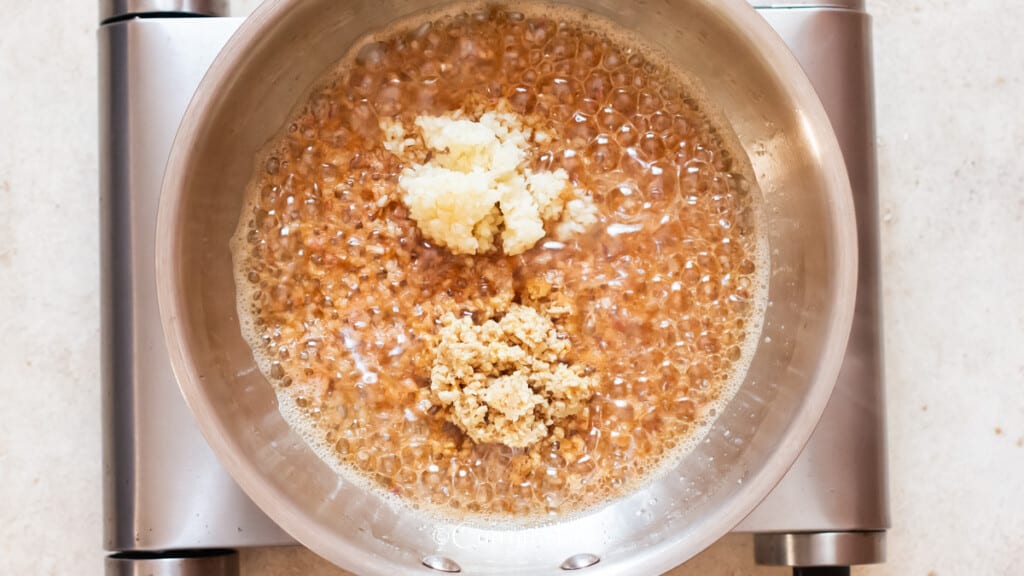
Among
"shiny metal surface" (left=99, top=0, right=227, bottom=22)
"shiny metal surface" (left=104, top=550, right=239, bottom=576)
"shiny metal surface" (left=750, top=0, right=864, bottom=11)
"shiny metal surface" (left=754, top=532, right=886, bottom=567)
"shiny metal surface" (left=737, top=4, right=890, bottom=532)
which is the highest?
"shiny metal surface" (left=99, top=0, right=227, bottom=22)

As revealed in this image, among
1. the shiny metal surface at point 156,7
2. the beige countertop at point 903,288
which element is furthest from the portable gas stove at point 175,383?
the beige countertop at point 903,288

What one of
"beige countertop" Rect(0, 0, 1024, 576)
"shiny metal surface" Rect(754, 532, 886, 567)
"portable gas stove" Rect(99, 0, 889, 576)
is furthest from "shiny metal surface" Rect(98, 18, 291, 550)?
"shiny metal surface" Rect(754, 532, 886, 567)

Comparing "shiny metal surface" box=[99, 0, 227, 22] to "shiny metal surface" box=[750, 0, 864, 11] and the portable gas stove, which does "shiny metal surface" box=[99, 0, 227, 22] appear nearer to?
the portable gas stove

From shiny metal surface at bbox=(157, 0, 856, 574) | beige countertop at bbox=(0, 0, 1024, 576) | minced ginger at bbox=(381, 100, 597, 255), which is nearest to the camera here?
shiny metal surface at bbox=(157, 0, 856, 574)

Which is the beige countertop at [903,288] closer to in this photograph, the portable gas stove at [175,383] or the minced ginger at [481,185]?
the portable gas stove at [175,383]

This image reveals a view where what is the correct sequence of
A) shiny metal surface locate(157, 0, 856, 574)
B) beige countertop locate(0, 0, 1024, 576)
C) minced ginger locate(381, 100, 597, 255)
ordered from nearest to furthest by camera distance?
shiny metal surface locate(157, 0, 856, 574) < minced ginger locate(381, 100, 597, 255) < beige countertop locate(0, 0, 1024, 576)
